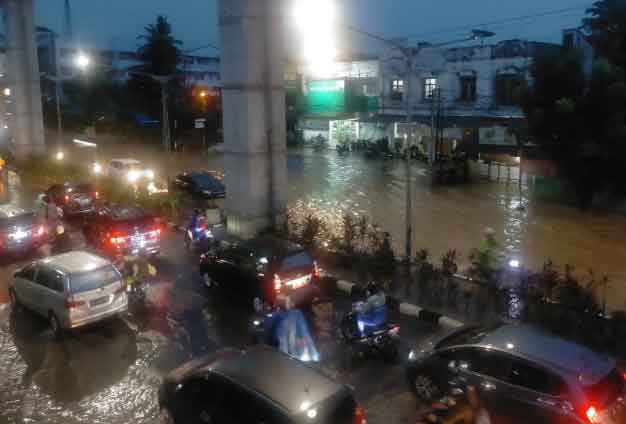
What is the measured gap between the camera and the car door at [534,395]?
7035 millimetres

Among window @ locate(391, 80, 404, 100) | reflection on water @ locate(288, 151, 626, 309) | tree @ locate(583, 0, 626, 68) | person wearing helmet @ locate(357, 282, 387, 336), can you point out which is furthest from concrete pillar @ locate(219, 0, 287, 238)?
window @ locate(391, 80, 404, 100)

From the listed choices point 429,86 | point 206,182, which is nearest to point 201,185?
point 206,182

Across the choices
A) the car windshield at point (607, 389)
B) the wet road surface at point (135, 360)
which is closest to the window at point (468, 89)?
the wet road surface at point (135, 360)

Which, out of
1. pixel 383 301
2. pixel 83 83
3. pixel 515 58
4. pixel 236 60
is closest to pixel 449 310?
pixel 383 301

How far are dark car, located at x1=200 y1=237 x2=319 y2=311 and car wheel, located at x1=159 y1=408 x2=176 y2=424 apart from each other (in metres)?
3.85

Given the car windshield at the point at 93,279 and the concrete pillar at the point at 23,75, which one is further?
the concrete pillar at the point at 23,75

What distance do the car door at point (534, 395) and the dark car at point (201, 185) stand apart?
21189 mm

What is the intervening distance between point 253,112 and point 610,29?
68.4 feet

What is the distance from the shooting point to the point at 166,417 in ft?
26.3

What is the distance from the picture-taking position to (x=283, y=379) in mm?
6867

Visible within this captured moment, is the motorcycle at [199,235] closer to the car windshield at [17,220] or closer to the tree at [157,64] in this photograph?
the car windshield at [17,220]

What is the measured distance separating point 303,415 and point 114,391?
4440 millimetres

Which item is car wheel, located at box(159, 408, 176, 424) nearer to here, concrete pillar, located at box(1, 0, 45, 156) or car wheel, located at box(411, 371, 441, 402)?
car wheel, located at box(411, 371, 441, 402)

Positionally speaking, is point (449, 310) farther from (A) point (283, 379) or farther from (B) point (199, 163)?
(B) point (199, 163)
